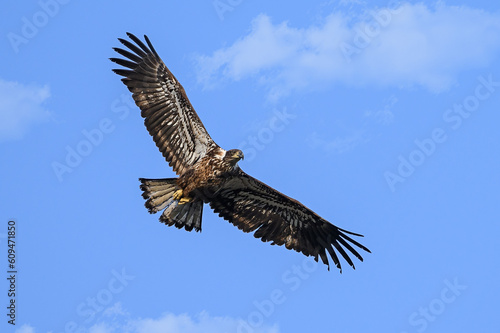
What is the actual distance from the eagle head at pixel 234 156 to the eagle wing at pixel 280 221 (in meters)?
1.16

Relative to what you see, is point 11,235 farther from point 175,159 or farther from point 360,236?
point 360,236

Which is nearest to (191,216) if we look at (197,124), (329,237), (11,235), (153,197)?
(153,197)

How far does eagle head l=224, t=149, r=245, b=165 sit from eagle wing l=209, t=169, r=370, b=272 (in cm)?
116

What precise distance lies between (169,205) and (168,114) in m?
1.92

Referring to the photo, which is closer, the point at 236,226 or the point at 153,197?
the point at 153,197

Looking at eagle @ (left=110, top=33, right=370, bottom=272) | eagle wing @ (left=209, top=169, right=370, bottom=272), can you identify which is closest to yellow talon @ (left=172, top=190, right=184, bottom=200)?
eagle @ (left=110, top=33, right=370, bottom=272)

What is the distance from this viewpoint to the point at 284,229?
605 inches

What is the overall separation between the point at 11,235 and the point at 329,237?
691 centimetres

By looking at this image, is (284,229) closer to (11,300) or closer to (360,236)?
(360,236)

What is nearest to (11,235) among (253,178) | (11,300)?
(11,300)

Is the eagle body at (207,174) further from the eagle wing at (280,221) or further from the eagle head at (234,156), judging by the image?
the eagle wing at (280,221)

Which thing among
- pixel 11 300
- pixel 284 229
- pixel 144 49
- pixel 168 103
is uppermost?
pixel 144 49

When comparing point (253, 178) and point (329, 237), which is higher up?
point (253, 178)

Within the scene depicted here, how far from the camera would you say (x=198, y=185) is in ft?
46.3
